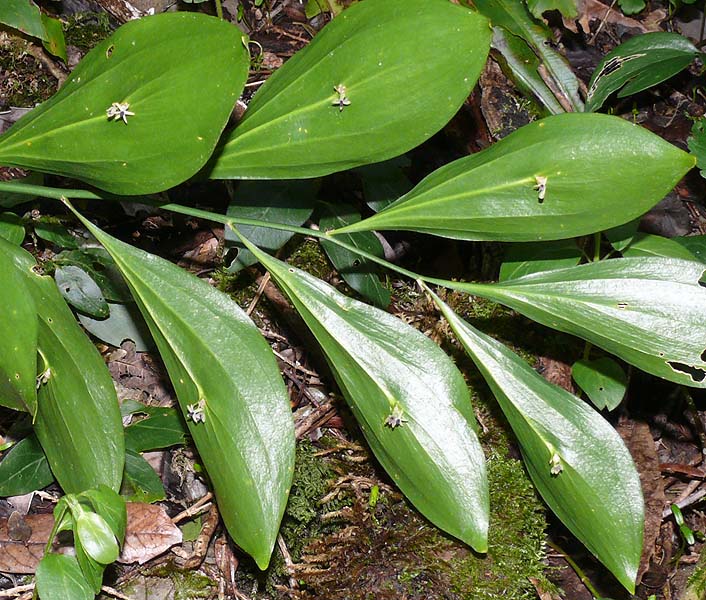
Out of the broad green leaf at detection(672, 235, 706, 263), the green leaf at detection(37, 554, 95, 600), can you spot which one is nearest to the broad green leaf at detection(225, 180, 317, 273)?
the green leaf at detection(37, 554, 95, 600)

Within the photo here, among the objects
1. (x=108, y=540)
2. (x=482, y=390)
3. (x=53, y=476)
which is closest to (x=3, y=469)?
(x=53, y=476)

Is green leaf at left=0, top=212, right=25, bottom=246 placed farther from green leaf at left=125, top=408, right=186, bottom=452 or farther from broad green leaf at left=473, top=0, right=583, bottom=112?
broad green leaf at left=473, top=0, right=583, bottom=112

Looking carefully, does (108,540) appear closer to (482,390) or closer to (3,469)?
(3,469)

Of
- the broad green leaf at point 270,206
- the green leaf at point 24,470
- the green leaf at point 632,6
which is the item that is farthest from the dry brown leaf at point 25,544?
the green leaf at point 632,6

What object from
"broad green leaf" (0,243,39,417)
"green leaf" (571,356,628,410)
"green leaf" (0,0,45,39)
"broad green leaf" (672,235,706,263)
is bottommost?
"green leaf" (571,356,628,410)

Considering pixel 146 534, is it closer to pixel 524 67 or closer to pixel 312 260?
pixel 312 260
